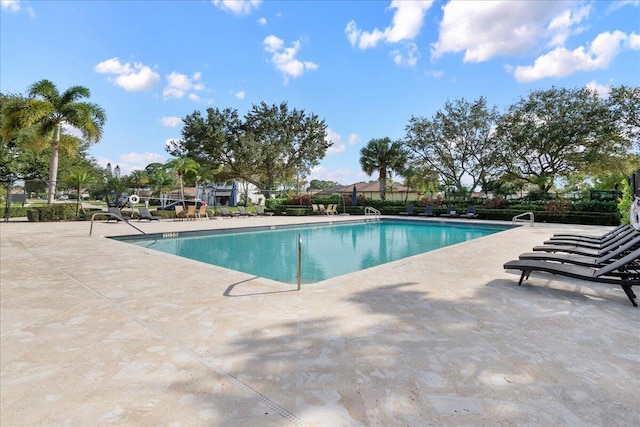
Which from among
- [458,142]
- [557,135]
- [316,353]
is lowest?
[316,353]

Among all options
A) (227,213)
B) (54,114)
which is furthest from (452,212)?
(54,114)

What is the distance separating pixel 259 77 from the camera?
1995 centimetres

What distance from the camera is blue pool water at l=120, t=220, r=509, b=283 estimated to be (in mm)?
7697

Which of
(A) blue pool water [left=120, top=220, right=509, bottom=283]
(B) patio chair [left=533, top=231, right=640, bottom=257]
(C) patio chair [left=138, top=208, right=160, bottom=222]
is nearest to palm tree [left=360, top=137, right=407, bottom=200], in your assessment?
(A) blue pool water [left=120, top=220, right=509, bottom=283]

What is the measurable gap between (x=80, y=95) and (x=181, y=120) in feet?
44.3

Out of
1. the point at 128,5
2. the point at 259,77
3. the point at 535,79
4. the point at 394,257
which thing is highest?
the point at 535,79

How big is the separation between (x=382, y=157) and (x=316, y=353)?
3190 cm

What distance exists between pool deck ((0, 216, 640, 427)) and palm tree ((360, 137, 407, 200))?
28.7 metres

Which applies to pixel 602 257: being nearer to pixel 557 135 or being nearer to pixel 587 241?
pixel 587 241

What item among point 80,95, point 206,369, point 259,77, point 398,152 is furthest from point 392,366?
point 398,152

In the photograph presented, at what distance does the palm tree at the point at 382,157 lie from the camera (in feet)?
107

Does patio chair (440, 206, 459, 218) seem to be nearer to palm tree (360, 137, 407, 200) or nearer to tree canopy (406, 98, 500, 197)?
tree canopy (406, 98, 500, 197)

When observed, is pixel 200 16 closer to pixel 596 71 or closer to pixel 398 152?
pixel 596 71

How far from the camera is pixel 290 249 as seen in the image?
10.4m
